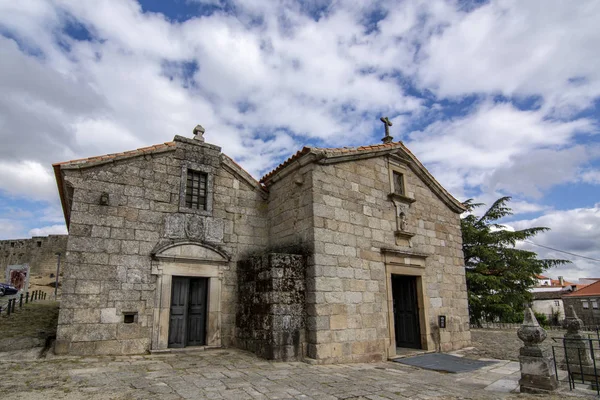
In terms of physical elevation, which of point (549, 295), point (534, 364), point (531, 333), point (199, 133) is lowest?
point (534, 364)

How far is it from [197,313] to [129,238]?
230 centimetres

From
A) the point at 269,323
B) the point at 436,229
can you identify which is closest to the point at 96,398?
the point at 269,323

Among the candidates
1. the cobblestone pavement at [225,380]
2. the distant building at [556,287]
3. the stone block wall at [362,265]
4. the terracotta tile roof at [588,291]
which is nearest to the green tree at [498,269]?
the stone block wall at [362,265]

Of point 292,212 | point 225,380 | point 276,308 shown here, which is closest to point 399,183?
point 292,212

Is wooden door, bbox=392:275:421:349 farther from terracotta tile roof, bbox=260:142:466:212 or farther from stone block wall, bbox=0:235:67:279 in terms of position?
stone block wall, bbox=0:235:67:279

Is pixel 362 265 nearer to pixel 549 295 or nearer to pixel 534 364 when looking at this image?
pixel 534 364

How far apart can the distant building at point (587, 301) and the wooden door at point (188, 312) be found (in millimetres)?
36819

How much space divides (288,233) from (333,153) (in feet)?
6.97

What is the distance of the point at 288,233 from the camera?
850 centimetres

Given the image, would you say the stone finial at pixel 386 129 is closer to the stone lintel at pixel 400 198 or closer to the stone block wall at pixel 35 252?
the stone lintel at pixel 400 198

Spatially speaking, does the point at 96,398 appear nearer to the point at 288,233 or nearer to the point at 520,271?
the point at 288,233

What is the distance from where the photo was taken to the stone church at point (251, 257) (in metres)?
7.15

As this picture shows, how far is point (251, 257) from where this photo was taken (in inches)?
342

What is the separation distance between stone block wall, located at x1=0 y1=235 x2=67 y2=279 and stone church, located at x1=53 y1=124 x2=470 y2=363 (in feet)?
63.3
